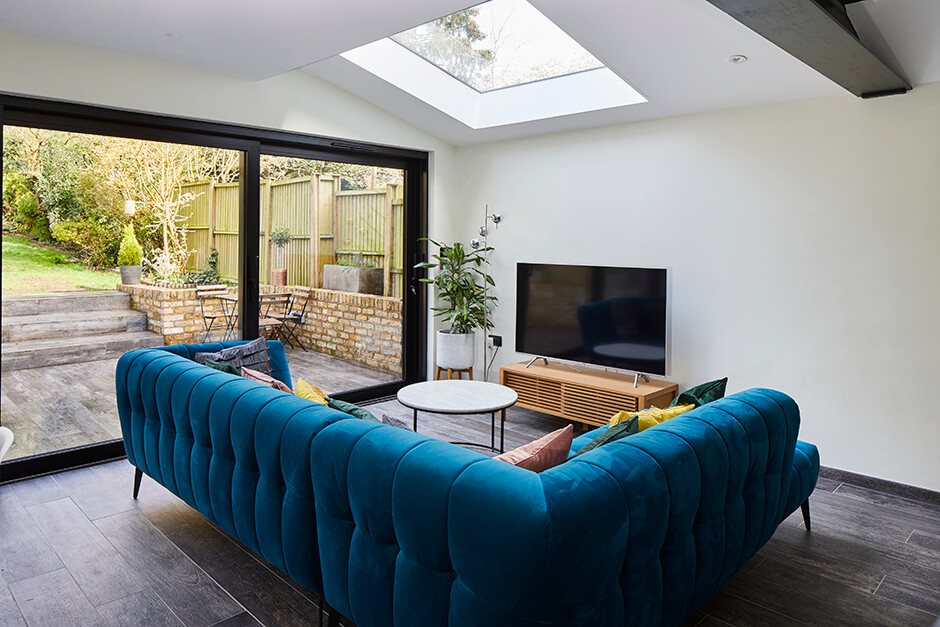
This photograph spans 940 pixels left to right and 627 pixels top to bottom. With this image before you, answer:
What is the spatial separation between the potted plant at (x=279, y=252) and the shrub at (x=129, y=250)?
0.95m

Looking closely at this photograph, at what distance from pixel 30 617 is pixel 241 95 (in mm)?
3213

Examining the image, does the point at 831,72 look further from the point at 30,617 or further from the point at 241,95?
the point at 30,617

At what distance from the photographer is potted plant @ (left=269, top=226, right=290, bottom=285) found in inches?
187

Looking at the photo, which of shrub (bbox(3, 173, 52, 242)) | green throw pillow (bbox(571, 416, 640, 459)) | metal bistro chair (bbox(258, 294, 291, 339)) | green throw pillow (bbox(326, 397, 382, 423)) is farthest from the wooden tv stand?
shrub (bbox(3, 173, 52, 242))

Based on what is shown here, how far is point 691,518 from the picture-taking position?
1.87 m

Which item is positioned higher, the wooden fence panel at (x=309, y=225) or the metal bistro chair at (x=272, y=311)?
the wooden fence panel at (x=309, y=225)

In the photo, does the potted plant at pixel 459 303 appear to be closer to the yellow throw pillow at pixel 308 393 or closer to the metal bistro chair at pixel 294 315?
the metal bistro chair at pixel 294 315

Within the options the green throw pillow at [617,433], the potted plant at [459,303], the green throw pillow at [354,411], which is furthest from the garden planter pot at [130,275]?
the green throw pillow at [617,433]

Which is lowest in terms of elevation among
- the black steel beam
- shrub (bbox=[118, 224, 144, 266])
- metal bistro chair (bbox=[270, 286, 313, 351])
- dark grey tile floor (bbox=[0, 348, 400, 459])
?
dark grey tile floor (bbox=[0, 348, 400, 459])

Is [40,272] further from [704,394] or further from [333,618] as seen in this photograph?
[704,394]

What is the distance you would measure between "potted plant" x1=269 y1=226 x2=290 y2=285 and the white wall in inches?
84.4

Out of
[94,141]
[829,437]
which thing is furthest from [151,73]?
[829,437]

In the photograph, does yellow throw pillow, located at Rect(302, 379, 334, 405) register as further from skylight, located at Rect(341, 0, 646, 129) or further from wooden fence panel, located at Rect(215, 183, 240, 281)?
skylight, located at Rect(341, 0, 646, 129)

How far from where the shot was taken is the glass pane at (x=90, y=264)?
3.61 meters
